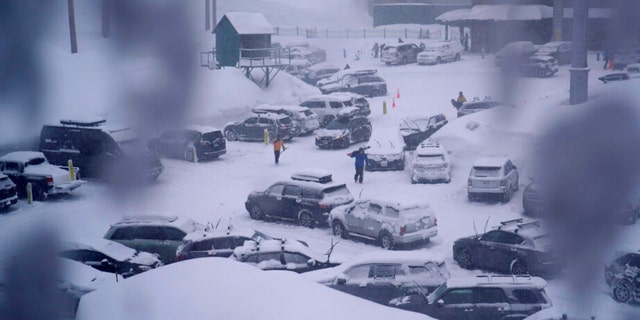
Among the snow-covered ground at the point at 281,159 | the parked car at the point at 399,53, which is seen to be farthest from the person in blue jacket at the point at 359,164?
the parked car at the point at 399,53

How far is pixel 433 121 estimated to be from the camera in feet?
20.2

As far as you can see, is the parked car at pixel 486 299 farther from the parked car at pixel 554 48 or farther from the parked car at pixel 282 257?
the parked car at pixel 554 48

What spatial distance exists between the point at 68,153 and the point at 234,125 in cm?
246

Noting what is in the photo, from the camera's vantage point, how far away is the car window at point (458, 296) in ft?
8.66

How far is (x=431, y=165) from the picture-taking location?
15.1ft

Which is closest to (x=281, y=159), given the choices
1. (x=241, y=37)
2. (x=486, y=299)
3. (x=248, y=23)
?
(x=248, y=23)

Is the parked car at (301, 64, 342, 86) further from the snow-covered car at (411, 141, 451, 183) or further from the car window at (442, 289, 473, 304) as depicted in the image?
the car window at (442, 289, 473, 304)

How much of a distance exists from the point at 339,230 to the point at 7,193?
172cm

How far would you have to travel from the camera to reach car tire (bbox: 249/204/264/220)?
420cm

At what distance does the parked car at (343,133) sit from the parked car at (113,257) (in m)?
2.98

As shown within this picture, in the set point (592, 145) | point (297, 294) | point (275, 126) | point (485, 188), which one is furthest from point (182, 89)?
point (275, 126)

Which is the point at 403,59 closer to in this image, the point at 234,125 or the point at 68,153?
the point at 234,125

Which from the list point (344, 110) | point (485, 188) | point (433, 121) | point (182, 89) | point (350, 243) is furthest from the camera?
point (344, 110)

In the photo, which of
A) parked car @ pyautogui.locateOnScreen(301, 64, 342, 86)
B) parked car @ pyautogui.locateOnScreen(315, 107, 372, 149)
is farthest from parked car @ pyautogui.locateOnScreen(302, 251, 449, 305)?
parked car @ pyautogui.locateOnScreen(301, 64, 342, 86)
